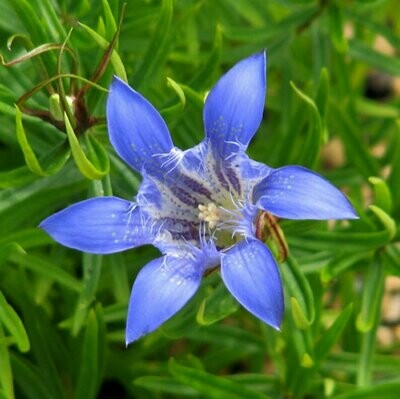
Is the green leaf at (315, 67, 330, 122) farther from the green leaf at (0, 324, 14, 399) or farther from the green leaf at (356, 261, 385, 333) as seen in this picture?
the green leaf at (0, 324, 14, 399)

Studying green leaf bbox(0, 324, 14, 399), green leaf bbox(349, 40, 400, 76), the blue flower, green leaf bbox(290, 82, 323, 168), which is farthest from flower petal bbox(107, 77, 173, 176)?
green leaf bbox(349, 40, 400, 76)

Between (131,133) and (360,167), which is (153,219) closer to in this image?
(131,133)

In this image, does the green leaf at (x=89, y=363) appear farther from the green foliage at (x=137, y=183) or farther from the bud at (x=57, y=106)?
the bud at (x=57, y=106)

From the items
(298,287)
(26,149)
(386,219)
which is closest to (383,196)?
(386,219)

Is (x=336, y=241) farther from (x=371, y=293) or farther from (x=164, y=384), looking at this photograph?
(x=164, y=384)

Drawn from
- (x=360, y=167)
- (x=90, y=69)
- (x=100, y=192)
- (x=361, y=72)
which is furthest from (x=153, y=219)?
(x=361, y=72)
